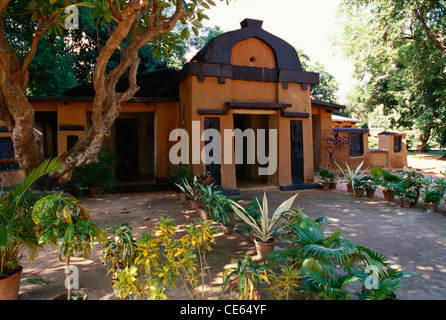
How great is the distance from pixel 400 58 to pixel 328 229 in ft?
40.1

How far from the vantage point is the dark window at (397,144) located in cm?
1168

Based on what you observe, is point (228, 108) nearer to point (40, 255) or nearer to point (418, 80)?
point (40, 255)

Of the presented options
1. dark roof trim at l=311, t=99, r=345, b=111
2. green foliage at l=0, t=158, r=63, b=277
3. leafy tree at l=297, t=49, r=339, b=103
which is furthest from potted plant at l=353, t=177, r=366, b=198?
leafy tree at l=297, t=49, r=339, b=103

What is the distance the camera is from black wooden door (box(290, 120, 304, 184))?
8.33 metres

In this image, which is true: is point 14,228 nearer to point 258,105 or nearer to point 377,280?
point 377,280

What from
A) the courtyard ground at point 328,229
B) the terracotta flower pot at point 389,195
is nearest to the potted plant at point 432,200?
the courtyard ground at point 328,229

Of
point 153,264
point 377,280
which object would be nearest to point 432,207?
point 377,280

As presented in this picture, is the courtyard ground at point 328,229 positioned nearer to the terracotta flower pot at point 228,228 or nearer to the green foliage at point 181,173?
the terracotta flower pot at point 228,228

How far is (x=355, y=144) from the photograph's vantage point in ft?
36.9

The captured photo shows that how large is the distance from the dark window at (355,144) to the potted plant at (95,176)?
28.8 ft

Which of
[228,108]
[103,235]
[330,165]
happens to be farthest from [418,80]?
[103,235]

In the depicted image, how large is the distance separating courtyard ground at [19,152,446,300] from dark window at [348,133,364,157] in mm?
3972

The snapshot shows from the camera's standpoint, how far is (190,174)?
24.4 feet

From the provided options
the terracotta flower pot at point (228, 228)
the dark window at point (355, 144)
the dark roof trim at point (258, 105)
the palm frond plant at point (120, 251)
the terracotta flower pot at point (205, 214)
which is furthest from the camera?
the dark window at point (355, 144)
